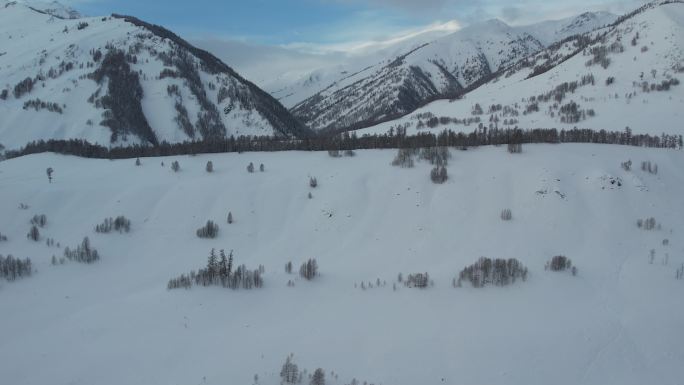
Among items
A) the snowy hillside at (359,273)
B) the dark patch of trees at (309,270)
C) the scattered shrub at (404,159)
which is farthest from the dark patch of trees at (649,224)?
the dark patch of trees at (309,270)

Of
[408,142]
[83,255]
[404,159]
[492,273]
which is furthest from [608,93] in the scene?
[83,255]

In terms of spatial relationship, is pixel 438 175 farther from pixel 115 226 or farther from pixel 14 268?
pixel 14 268

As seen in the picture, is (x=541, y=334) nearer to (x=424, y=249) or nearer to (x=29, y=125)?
(x=424, y=249)

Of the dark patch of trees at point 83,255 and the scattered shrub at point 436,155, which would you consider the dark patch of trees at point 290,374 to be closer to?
the dark patch of trees at point 83,255

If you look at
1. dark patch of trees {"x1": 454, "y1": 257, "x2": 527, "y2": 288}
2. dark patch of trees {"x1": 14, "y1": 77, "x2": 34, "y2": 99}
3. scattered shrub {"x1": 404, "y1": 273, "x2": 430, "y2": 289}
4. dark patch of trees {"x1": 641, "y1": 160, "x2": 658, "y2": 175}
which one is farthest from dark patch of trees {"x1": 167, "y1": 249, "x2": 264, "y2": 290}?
dark patch of trees {"x1": 14, "y1": 77, "x2": 34, "y2": 99}

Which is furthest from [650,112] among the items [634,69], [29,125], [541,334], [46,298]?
[29,125]

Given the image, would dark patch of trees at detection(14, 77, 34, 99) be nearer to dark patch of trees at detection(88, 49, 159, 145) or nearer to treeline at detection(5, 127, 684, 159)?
dark patch of trees at detection(88, 49, 159, 145)
